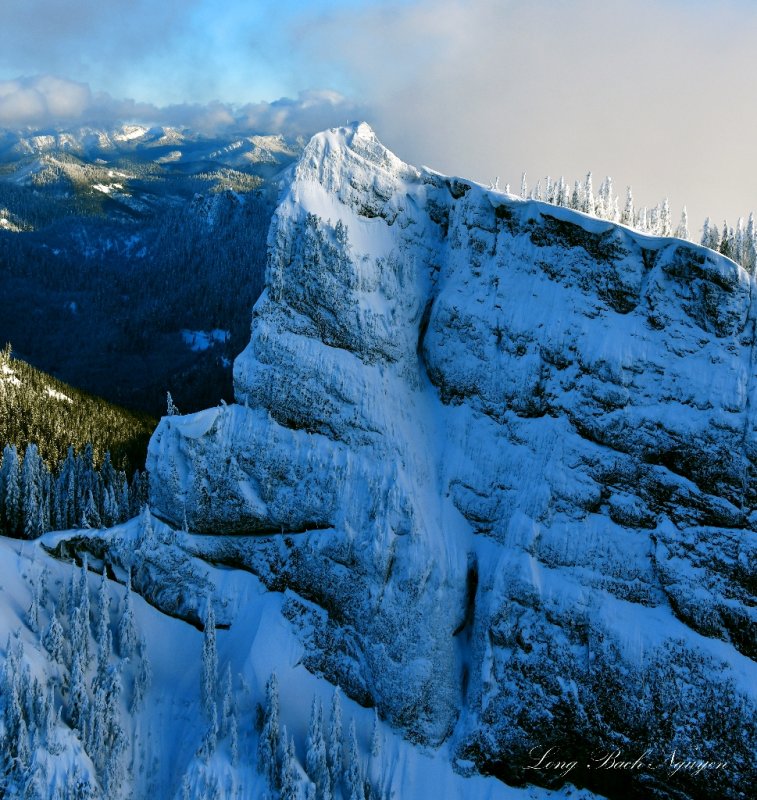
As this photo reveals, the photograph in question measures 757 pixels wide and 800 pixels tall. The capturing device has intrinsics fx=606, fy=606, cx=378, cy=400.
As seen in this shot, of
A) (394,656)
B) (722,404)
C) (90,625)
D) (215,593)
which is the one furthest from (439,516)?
(90,625)

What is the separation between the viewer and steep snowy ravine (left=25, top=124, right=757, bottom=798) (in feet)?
129

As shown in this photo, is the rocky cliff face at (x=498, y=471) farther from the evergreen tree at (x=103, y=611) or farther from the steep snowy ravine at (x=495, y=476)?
the evergreen tree at (x=103, y=611)

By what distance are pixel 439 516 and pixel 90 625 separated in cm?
2558

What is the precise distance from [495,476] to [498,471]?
0.44 m

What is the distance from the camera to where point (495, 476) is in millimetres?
45906

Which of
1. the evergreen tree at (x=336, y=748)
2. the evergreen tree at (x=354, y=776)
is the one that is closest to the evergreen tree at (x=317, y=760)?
the evergreen tree at (x=336, y=748)

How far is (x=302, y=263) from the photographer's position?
149 ft

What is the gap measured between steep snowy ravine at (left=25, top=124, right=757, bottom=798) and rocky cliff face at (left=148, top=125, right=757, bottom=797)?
0.51 feet

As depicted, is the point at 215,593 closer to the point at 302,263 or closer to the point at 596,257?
the point at 302,263

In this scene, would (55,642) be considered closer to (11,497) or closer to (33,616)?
(33,616)

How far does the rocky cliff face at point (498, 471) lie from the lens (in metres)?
39.2

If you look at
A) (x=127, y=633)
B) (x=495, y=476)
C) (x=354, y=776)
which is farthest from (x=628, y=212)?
(x=127, y=633)

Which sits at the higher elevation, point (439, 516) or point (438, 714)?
point (439, 516)

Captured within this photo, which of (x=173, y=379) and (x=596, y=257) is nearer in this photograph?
(x=596, y=257)
